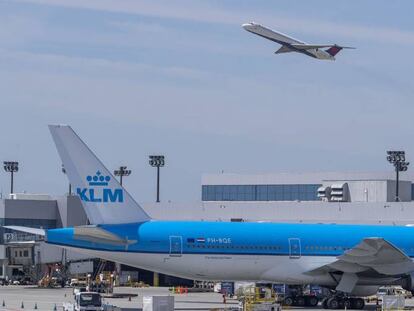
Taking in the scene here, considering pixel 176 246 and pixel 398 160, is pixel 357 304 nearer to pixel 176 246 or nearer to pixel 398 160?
pixel 176 246

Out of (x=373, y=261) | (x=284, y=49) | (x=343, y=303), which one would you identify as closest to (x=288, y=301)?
(x=343, y=303)

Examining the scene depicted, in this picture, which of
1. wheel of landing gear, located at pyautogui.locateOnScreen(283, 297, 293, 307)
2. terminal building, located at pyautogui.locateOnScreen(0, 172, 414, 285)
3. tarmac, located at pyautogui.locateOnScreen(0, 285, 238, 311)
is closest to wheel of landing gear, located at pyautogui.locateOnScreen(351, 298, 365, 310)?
wheel of landing gear, located at pyautogui.locateOnScreen(283, 297, 293, 307)

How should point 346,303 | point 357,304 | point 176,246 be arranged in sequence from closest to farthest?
point 176,246
point 346,303
point 357,304

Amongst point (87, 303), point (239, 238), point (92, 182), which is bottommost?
point (87, 303)

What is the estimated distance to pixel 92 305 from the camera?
4662 centimetres

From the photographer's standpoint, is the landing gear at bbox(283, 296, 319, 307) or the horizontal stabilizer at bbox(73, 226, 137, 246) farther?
the landing gear at bbox(283, 296, 319, 307)

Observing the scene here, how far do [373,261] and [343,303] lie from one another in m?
2.53

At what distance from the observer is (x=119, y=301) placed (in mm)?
58281

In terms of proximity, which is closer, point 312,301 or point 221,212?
point 312,301

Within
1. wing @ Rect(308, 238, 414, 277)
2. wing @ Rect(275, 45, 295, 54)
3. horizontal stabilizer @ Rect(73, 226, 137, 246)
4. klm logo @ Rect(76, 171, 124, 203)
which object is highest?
wing @ Rect(275, 45, 295, 54)

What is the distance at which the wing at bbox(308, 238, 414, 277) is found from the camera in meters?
52.9

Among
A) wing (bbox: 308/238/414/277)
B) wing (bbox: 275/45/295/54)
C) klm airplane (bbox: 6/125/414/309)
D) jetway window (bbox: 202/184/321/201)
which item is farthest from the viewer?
jetway window (bbox: 202/184/321/201)

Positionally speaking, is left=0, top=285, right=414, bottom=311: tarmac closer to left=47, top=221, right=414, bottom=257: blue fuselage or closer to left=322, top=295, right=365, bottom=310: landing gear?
left=322, top=295, right=365, bottom=310: landing gear

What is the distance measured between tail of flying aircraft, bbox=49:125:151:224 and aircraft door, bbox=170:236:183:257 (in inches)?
78.7
